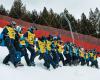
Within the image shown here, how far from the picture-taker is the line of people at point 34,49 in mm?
16500

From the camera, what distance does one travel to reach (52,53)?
2094cm

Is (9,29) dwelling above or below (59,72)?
above

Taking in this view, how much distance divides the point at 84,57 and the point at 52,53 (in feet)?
19.8

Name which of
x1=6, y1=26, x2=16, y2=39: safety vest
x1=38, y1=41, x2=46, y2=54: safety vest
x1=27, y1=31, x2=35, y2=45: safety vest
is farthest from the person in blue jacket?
x1=38, y1=41, x2=46, y2=54: safety vest

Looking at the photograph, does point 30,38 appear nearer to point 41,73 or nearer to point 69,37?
point 41,73

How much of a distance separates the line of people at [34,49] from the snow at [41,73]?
1.15ft

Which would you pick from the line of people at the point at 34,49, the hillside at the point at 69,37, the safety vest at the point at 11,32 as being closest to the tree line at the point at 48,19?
the hillside at the point at 69,37

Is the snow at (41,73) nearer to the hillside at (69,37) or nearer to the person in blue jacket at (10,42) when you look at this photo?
the person in blue jacket at (10,42)

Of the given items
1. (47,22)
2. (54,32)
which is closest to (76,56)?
(54,32)

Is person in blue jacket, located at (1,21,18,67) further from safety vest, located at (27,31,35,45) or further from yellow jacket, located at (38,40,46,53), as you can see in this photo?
yellow jacket, located at (38,40,46,53)

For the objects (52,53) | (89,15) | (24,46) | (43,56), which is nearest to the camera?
(24,46)

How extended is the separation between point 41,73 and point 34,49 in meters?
1.59

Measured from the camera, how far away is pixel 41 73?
17750mm

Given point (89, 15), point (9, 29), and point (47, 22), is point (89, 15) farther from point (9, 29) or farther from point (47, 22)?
point (9, 29)
